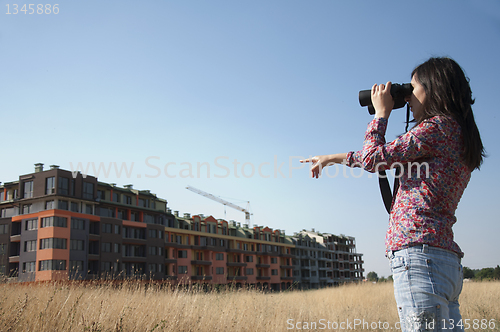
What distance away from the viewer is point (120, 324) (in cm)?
564

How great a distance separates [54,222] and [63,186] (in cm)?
470

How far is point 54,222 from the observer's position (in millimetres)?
41281

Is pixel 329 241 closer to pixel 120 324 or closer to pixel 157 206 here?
pixel 157 206

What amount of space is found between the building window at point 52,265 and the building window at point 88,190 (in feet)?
29.5

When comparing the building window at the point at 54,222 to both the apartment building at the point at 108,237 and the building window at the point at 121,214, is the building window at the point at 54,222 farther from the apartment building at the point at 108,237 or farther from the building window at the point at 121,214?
the building window at the point at 121,214

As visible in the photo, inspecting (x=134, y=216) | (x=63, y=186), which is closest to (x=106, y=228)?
(x=134, y=216)

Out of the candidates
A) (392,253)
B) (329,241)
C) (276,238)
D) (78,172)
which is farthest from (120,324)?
(329,241)

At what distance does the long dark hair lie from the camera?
2.04m

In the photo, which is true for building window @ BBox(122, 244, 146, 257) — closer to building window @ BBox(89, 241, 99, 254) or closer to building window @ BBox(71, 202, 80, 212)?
building window @ BBox(89, 241, 99, 254)

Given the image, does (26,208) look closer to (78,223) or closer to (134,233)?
(78,223)

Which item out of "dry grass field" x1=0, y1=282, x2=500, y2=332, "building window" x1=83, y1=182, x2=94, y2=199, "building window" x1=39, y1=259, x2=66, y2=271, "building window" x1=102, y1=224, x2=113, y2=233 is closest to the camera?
"dry grass field" x1=0, y1=282, x2=500, y2=332

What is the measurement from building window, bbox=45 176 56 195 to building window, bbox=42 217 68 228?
3.25 meters

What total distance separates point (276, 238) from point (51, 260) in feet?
167

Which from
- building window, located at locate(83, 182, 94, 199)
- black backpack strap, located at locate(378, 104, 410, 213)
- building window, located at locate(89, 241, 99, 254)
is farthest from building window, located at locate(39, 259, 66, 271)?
black backpack strap, located at locate(378, 104, 410, 213)
